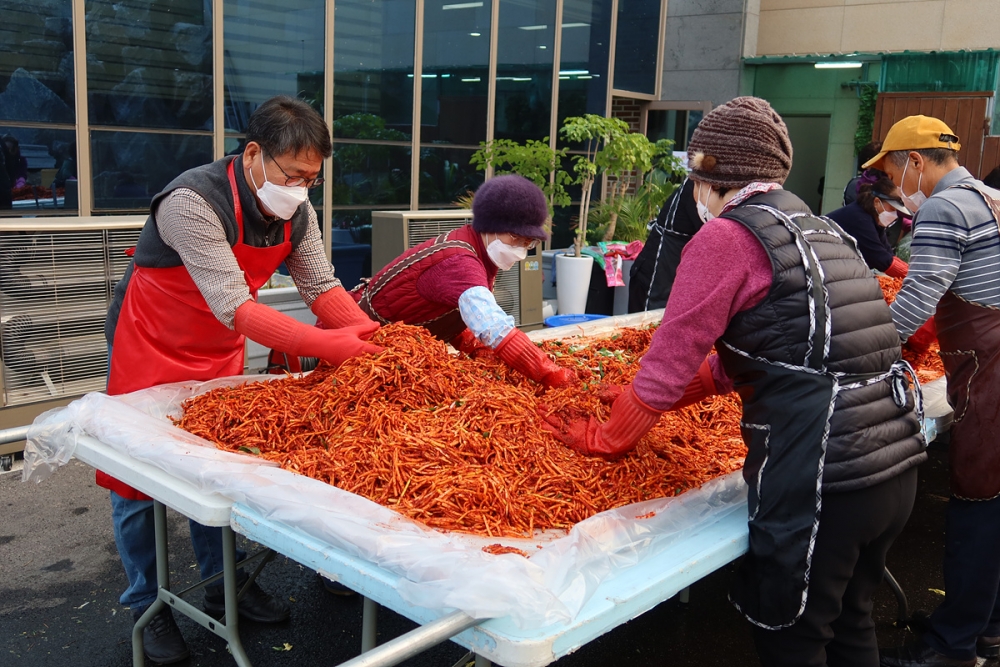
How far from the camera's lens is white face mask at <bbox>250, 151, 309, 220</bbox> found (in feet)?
9.66

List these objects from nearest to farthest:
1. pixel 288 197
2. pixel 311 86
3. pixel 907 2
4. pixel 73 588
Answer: pixel 288 197, pixel 73 588, pixel 311 86, pixel 907 2

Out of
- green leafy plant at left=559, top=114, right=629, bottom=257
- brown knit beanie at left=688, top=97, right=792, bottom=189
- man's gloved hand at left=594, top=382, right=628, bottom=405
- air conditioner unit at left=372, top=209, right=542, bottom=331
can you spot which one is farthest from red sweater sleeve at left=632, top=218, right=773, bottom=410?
green leafy plant at left=559, top=114, right=629, bottom=257

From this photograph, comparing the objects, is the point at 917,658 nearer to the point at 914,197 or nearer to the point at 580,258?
the point at 914,197

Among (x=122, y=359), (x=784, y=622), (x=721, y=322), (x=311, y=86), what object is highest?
(x=311, y=86)

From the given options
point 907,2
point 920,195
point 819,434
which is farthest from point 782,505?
point 907,2

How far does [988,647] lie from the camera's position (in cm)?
351

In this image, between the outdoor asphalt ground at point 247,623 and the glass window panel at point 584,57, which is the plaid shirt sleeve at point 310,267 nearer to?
the outdoor asphalt ground at point 247,623

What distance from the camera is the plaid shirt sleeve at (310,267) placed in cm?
335

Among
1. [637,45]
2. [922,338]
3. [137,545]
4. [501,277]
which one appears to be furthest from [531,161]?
[137,545]

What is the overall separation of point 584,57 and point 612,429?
10059mm

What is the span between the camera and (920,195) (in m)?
3.44

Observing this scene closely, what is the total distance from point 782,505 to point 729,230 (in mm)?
720

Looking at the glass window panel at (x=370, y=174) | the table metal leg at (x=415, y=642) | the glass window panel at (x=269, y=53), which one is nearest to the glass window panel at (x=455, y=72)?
the glass window panel at (x=370, y=174)

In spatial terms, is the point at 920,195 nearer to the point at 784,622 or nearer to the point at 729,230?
the point at 729,230
